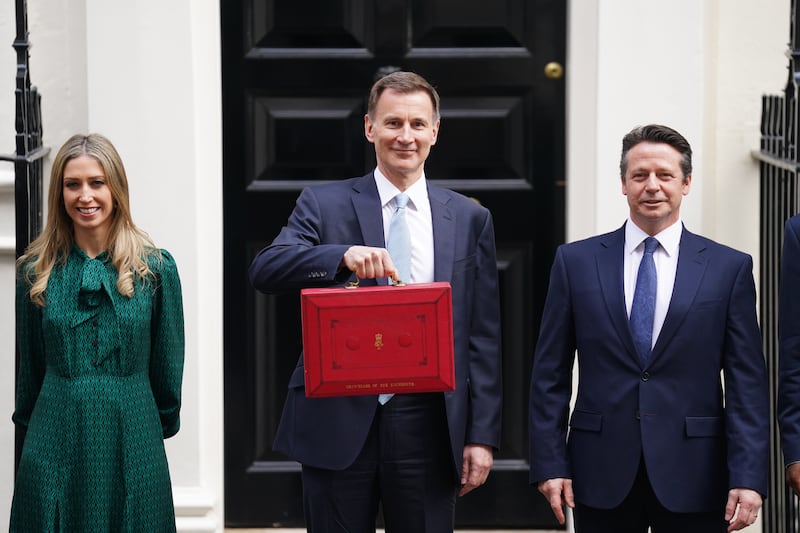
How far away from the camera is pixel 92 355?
384cm

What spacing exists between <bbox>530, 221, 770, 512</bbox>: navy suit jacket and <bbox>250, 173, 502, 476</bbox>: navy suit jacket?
0.79 ft

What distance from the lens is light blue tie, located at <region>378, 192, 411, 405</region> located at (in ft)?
12.4

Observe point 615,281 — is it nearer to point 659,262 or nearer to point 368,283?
A: point 659,262

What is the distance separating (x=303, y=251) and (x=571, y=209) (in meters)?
2.00

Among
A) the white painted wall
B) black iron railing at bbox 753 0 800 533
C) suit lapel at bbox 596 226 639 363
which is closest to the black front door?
the white painted wall

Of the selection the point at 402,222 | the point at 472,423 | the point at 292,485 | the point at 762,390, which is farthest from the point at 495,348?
the point at 292,485

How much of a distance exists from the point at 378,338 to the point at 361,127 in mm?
2112

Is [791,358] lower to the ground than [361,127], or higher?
lower

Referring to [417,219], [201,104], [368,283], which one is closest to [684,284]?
[417,219]

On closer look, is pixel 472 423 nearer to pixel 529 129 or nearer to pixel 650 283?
pixel 650 283

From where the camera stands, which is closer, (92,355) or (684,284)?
(684,284)

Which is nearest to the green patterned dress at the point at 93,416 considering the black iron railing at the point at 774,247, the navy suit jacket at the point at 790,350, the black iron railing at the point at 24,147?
the black iron railing at the point at 24,147

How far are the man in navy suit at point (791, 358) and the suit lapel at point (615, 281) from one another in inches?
17.1

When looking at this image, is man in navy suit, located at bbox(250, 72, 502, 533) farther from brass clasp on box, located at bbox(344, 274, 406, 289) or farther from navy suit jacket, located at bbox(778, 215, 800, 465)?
navy suit jacket, located at bbox(778, 215, 800, 465)
